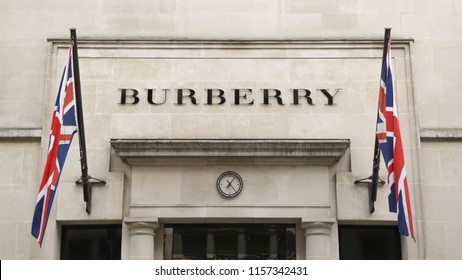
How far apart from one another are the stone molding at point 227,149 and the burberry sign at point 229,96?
3.86 feet

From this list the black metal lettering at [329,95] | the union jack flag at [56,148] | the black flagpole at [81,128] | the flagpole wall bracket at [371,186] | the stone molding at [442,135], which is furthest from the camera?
the black metal lettering at [329,95]

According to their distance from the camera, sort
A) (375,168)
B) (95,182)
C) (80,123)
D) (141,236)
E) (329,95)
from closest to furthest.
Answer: (80,123) → (375,168) → (141,236) → (95,182) → (329,95)

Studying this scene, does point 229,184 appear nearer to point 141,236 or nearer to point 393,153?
point 141,236

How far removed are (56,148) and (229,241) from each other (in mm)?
4457

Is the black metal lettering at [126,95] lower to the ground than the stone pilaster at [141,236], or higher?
higher

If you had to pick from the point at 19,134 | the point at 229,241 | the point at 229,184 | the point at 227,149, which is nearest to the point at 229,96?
the point at 227,149

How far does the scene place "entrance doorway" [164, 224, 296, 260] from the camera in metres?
16.1

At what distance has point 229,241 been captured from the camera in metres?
16.2

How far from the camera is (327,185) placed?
1617 centimetres

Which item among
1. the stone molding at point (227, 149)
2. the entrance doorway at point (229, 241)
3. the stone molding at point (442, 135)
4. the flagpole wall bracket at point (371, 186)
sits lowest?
the entrance doorway at point (229, 241)

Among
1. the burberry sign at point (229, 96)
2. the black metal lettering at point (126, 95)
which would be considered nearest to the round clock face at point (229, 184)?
the burberry sign at point (229, 96)

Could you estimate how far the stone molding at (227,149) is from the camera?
15.9m

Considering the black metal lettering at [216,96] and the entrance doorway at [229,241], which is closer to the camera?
the entrance doorway at [229,241]

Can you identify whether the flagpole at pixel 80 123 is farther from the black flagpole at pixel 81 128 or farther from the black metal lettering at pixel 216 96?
the black metal lettering at pixel 216 96
